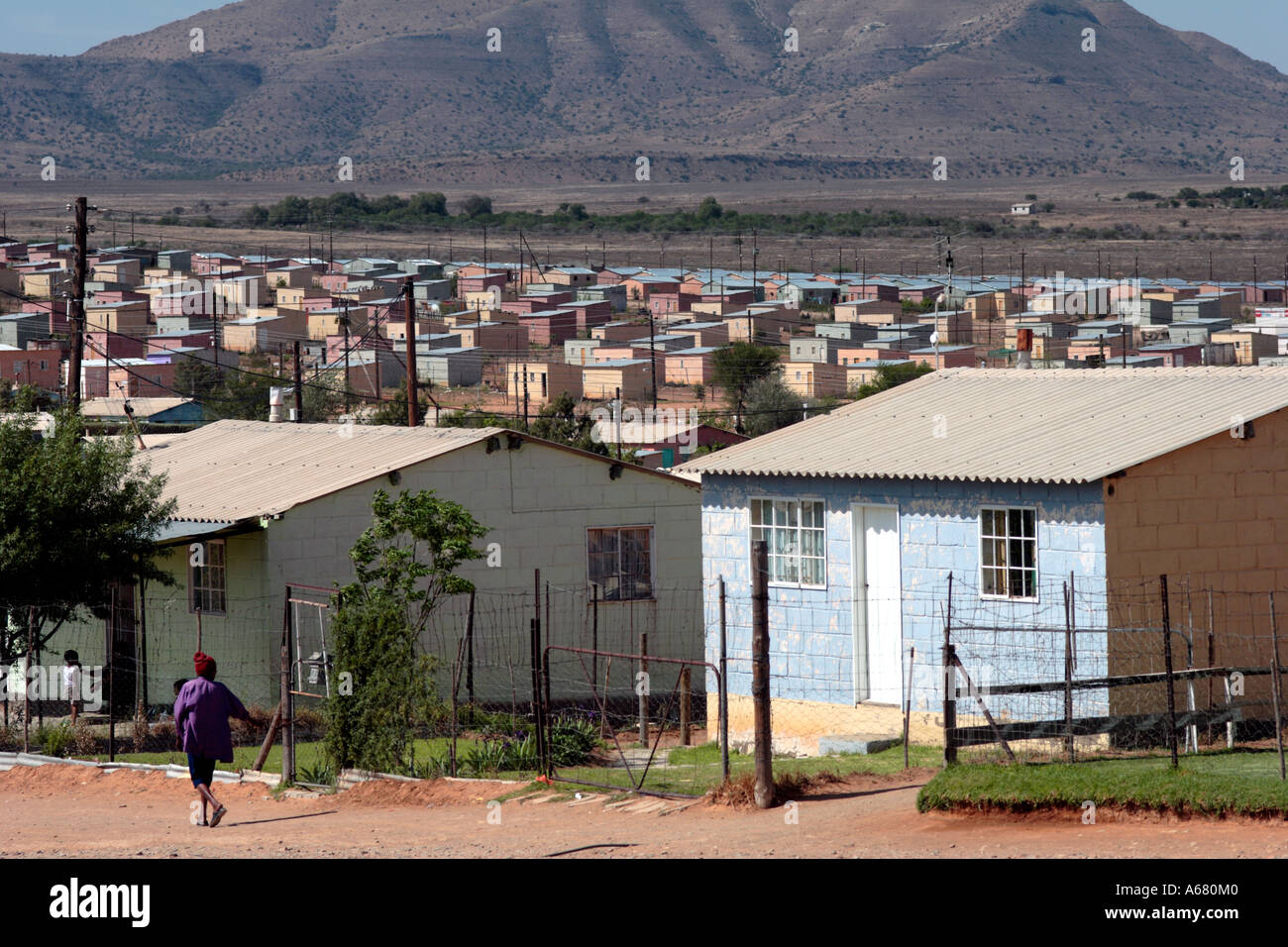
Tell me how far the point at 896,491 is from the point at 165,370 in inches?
2292

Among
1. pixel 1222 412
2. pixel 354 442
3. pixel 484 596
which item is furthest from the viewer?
pixel 354 442

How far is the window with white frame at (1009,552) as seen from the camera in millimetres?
17078

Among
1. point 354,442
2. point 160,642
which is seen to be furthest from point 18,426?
point 354,442

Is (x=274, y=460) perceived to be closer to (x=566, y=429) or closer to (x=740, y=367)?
(x=566, y=429)

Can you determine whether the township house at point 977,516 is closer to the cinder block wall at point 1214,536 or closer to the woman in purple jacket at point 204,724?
the cinder block wall at point 1214,536

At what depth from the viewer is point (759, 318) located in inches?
3789

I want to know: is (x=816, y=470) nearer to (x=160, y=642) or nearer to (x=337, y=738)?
(x=337, y=738)

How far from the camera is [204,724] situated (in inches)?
550

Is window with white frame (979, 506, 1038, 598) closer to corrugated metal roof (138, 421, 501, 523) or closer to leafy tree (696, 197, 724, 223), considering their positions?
corrugated metal roof (138, 421, 501, 523)

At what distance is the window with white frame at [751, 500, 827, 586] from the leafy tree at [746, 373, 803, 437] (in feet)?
113

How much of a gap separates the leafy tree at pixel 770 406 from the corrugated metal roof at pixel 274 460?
91.7 ft

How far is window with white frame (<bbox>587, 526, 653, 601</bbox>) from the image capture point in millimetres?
23531

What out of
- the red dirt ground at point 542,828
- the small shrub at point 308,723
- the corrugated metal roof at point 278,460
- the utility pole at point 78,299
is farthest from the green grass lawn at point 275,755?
the utility pole at point 78,299

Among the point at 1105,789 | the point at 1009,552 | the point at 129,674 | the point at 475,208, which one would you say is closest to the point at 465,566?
the point at 129,674
